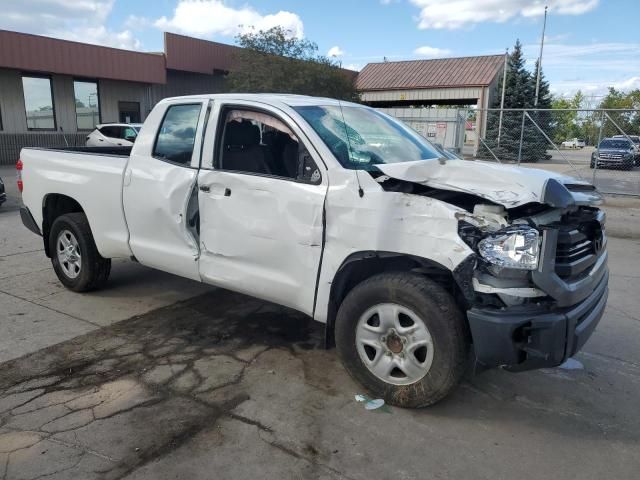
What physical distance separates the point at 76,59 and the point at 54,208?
789 inches

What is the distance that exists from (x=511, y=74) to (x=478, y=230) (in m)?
32.9

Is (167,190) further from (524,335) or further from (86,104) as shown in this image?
(86,104)

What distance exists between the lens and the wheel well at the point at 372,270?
3213 millimetres

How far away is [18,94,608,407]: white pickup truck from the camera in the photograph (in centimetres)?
291

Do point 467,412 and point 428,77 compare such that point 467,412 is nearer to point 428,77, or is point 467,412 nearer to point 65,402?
point 65,402

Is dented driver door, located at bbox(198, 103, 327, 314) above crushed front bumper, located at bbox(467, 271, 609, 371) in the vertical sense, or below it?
above

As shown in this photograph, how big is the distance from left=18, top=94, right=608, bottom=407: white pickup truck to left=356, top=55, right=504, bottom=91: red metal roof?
2891cm

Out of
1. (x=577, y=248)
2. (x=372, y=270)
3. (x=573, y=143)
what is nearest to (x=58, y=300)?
(x=372, y=270)

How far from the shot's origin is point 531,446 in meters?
3.03

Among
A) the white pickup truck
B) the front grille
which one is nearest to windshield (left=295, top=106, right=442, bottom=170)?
the white pickup truck

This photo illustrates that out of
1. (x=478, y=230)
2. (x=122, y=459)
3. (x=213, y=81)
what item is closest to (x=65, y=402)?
(x=122, y=459)

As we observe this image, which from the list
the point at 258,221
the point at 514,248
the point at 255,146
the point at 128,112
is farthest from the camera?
the point at 128,112

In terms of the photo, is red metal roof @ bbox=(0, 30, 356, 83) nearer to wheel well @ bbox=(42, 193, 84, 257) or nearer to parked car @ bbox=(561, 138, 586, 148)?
wheel well @ bbox=(42, 193, 84, 257)

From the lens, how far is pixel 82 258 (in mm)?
5250
